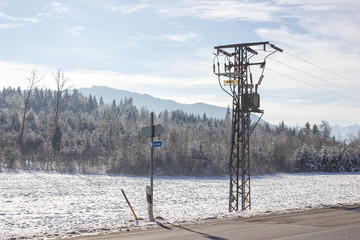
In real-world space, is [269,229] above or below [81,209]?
above

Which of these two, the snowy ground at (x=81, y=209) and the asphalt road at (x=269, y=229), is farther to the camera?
the snowy ground at (x=81, y=209)

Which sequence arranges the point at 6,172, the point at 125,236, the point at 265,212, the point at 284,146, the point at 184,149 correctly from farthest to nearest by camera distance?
the point at 284,146
the point at 184,149
the point at 6,172
the point at 265,212
the point at 125,236

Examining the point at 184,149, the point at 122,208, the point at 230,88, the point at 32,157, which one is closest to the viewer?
the point at 230,88

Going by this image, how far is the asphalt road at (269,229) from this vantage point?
11.3 metres

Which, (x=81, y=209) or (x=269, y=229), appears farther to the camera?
(x=81, y=209)

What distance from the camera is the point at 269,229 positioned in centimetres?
1252

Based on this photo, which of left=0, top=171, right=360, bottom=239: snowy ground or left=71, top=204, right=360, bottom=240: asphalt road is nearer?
left=71, top=204, right=360, bottom=240: asphalt road

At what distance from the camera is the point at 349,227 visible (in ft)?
42.3

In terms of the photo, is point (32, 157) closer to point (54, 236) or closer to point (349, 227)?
point (54, 236)

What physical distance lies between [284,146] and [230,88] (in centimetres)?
6537

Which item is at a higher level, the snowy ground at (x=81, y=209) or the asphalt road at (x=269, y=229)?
the asphalt road at (x=269, y=229)

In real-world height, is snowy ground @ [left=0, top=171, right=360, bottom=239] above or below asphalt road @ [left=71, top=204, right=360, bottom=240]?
below

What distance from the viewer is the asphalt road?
11.3m

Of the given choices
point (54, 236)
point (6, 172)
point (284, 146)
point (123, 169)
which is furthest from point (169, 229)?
point (284, 146)
